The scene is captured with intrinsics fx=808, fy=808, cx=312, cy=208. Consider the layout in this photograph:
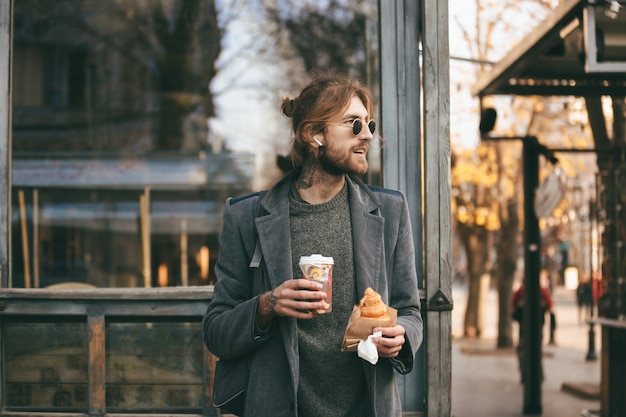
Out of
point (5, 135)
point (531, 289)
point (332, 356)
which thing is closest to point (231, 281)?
point (332, 356)

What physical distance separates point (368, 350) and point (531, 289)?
26.4ft

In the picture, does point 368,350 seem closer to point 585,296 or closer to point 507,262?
point 585,296

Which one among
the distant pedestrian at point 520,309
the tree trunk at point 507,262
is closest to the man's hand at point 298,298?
the distant pedestrian at point 520,309

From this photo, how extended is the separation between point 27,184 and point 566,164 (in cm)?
1425

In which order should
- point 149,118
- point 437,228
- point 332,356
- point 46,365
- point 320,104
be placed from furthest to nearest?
point 149,118, point 46,365, point 437,228, point 320,104, point 332,356

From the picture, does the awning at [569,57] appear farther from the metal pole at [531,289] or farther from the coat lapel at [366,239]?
the coat lapel at [366,239]

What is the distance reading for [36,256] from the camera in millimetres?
10195

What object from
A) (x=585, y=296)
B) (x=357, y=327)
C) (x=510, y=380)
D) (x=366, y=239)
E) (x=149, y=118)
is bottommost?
(x=510, y=380)

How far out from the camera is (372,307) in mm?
2527

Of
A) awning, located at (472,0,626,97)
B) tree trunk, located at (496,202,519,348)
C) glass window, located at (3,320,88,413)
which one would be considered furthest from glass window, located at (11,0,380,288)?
tree trunk, located at (496,202,519,348)

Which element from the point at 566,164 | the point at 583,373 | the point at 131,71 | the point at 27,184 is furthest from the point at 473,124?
the point at 27,184

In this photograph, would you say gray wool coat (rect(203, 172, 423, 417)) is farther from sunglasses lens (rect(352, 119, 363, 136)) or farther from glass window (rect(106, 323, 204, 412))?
glass window (rect(106, 323, 204, 412))

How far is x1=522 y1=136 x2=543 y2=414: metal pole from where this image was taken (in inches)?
392

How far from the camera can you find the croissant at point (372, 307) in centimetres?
252
